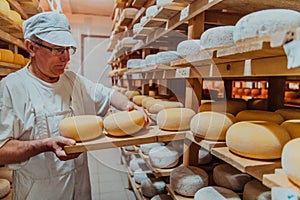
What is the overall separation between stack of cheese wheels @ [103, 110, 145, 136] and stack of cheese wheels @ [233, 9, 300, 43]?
0.62 meters

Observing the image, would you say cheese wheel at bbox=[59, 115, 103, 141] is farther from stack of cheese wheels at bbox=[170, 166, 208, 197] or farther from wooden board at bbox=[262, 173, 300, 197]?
wooden board at bbox=[262, 173, 300, 197]

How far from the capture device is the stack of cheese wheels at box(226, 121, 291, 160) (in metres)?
0.70

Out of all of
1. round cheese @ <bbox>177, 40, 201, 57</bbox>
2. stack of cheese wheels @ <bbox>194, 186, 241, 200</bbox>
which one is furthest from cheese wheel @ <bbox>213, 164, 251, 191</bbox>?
round cheese @ <bbox>177, 40, 201, 57</bbox>

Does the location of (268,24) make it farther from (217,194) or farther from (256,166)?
(217,194)

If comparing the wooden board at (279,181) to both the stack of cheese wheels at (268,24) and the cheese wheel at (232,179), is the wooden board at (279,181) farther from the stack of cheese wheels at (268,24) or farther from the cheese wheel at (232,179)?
the cheese wheel at (232,179)

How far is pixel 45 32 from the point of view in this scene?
3.93 feet

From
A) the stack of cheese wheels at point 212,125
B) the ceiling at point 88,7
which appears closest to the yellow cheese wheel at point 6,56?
the stack of cheese wheels at point 212,125

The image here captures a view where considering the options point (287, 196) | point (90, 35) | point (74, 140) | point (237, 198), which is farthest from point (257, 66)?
point (90, 35)

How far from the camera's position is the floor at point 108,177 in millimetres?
2623

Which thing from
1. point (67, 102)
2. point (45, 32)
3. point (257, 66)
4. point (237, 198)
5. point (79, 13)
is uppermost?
point (79, 13)

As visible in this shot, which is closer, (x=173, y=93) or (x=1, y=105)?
(x=1, y=105)

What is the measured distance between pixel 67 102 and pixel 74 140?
427 millimetres

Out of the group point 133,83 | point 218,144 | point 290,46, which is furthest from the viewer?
point 133,83

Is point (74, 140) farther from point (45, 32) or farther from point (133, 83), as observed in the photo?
point (133, 83)
